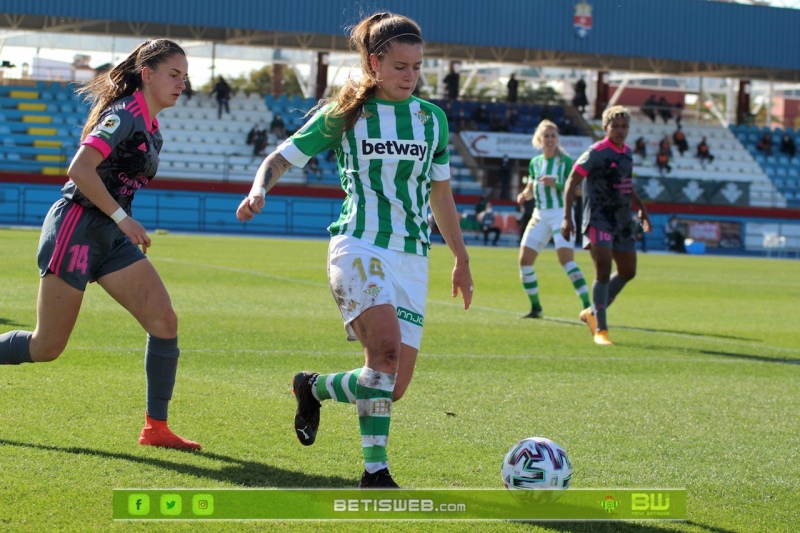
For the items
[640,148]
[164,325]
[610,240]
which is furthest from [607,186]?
[640,148]

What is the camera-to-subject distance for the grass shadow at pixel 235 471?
14.9ft

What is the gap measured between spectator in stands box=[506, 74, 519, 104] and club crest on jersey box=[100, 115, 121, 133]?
41040 mm

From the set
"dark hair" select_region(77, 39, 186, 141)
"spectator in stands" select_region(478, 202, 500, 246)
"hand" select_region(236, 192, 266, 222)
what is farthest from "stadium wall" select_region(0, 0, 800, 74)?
"hand" select_region(236, 192, 266, 222)

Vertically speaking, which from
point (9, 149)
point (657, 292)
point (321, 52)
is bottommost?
point (657, 292)

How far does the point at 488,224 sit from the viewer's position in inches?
1432

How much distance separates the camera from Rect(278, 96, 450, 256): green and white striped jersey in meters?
4.59

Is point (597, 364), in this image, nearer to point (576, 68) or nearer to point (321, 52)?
point (321, 52)

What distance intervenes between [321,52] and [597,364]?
36954 mm

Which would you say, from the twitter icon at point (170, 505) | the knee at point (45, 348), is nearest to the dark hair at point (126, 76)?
the knee at point (45, 348)

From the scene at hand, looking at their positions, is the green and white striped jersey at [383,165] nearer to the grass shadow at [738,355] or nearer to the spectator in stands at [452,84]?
the grass shadow at [738,355]

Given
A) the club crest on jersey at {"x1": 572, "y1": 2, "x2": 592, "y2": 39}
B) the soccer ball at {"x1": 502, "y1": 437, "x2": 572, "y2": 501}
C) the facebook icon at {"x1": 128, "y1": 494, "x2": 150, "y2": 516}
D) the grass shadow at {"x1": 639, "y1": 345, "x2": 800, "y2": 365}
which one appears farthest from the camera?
the club crest on jersey at {"x1": 572, "y1": 2, "x2": 592, "y2": 39}

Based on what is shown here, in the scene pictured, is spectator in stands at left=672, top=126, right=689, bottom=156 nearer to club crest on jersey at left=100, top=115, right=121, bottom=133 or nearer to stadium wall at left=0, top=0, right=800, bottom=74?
stadium wall at left=0, top=0, right=800, bottom=74

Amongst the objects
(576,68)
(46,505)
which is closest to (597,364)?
(46,505)

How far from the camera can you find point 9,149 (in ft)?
122
